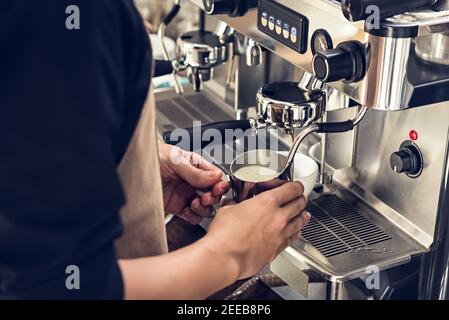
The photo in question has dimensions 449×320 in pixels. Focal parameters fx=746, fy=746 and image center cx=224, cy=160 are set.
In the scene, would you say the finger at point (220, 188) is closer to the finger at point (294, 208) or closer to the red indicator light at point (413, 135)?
the finger at point (294, 208)

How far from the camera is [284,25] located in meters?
1.16

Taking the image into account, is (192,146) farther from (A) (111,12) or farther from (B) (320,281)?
(A) (111,12)

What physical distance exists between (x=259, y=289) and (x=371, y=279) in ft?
0.62

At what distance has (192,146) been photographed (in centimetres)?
144

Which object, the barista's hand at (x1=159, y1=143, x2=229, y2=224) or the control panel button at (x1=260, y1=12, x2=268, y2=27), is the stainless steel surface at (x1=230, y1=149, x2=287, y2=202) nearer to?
the barista's hand at (x1=159, y1=143, x2=229, y2=224)

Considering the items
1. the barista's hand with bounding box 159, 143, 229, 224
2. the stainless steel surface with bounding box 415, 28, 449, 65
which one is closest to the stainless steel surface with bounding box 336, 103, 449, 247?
the stainless steel surface with bounding box 415, 28, 449, 65

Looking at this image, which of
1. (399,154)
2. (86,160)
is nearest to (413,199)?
(399,154)

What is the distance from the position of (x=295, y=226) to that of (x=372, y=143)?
39cm

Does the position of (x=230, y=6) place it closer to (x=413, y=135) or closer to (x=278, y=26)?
(x=278, y=26)

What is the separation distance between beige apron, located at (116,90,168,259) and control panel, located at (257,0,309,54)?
352 mm

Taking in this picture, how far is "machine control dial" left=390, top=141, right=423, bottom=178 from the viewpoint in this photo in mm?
1229

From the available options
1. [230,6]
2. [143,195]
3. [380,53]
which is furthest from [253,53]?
[143,195]

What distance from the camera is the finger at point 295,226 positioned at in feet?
3.24

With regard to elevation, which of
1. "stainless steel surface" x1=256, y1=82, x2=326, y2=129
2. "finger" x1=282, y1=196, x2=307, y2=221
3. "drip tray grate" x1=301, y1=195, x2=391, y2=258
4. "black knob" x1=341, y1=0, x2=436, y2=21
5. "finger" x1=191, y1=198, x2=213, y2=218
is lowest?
"drip tray grate" x1=301, y1=195, x2=391, y2=258
